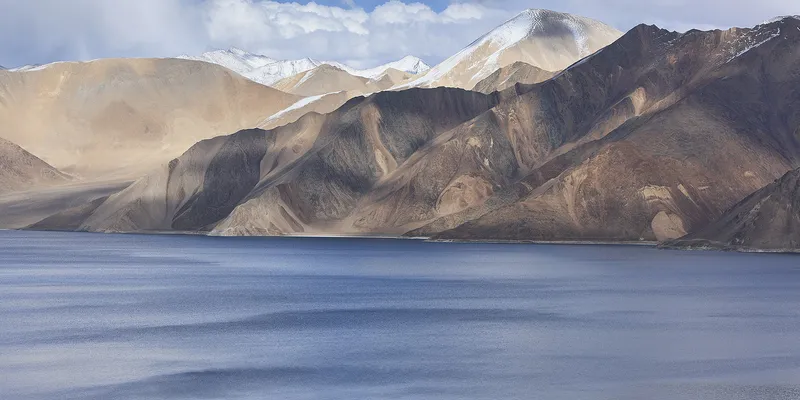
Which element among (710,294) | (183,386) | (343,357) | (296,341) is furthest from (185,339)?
(710,294)

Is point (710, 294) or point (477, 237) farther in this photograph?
point (477, 237)

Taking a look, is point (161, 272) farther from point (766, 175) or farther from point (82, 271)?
point (766, 175)

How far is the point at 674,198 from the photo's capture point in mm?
183500

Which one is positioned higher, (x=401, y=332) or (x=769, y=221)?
(x=769, y=221)

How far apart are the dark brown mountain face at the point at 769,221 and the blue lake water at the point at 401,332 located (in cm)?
2337

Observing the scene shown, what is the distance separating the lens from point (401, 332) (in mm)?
66062

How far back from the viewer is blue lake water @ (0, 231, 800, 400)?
47938mm

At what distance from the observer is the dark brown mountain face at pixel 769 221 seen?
14625cm

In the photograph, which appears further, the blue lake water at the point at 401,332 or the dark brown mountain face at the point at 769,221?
the dark brown mountain face at the point at 769,221

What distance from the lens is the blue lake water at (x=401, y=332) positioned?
157 ft

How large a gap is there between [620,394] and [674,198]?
142 m

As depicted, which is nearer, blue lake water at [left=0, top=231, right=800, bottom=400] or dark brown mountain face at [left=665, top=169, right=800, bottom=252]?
blue lake water at [left=0, top=231, right=800, bottom=400]

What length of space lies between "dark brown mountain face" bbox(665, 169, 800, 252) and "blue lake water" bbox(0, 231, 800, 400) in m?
23.4

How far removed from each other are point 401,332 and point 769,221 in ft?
302
